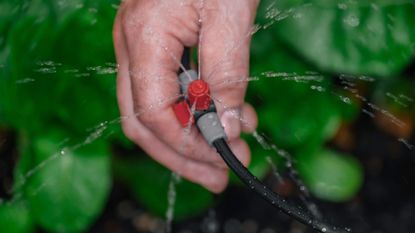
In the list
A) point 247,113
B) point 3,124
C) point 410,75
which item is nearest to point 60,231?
point 3,124

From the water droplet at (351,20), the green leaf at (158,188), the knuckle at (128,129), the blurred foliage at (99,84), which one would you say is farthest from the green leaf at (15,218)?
the water droplet at (351,20)

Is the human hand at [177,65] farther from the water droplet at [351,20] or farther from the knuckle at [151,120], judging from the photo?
the water droplet at [351,20]

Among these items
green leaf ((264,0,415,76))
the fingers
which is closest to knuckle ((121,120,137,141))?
the fingers

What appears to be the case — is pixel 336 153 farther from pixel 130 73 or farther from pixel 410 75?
pixel 130 73

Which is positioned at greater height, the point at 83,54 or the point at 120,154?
the point at 83,54

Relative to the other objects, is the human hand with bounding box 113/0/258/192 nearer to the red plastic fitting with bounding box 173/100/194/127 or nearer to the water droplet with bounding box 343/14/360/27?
the red plastic fitting with bounding box 173/100/194/127

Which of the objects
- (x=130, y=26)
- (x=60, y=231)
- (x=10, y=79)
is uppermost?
(x=130, y=26)
